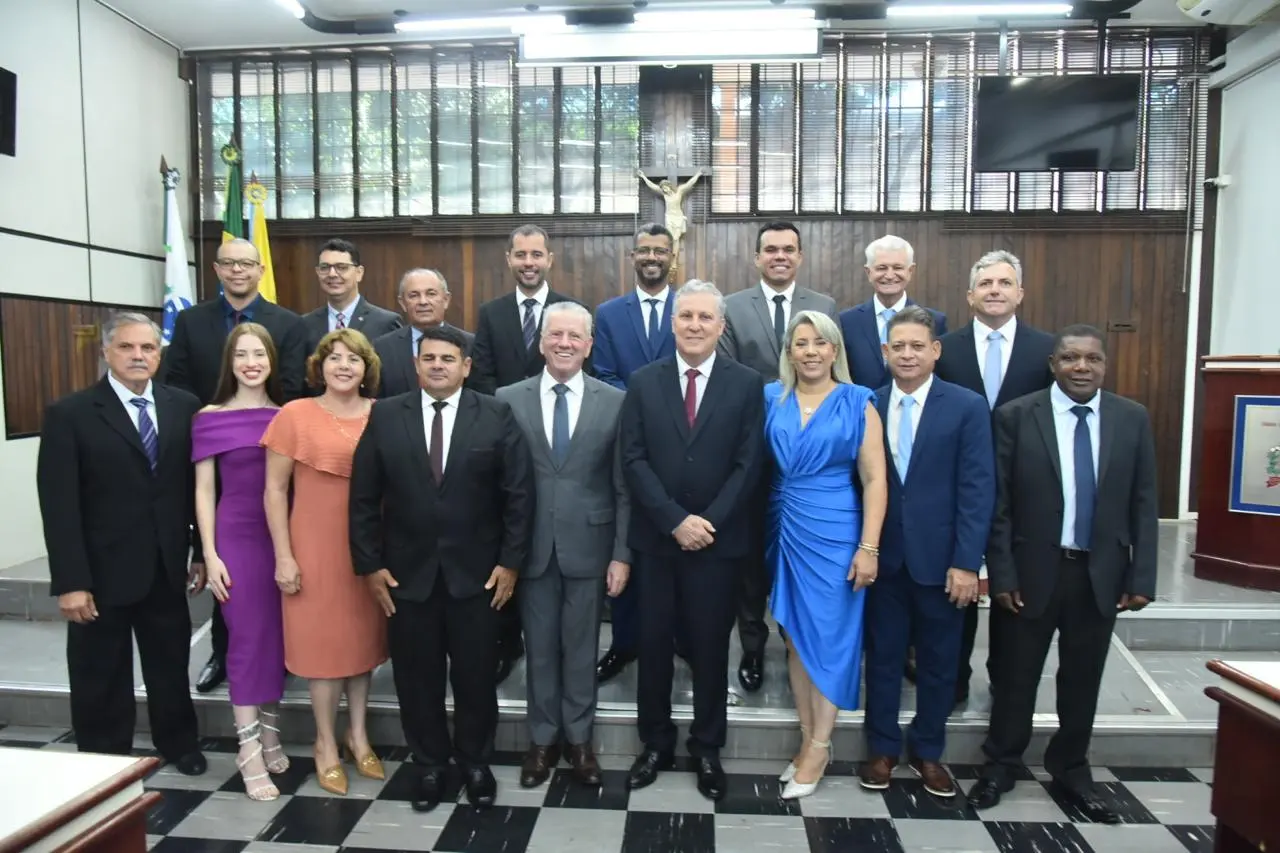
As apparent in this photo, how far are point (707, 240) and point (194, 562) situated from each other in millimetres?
4941

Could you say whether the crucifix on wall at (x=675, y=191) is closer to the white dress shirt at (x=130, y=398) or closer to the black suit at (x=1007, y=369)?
the black suit at (x=1007, y=369)

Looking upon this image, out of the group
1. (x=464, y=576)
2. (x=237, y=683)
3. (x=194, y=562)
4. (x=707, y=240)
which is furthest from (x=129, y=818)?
(x=707, y=240)

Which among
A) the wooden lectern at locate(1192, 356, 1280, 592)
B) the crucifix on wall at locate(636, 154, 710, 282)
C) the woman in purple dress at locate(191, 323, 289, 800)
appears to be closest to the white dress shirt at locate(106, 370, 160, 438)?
the woman in purple dress at locate(191, 323, 289, 800)

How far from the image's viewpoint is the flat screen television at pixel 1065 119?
6.29 meters

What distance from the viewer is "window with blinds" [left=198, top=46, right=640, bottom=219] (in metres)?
6.86

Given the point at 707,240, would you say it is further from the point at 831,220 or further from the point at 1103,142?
the point at 1103,142

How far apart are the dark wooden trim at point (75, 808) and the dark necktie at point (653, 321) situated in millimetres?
2320

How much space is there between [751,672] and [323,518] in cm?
185

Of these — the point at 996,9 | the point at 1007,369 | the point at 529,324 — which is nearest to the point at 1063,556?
the point at 1007,369

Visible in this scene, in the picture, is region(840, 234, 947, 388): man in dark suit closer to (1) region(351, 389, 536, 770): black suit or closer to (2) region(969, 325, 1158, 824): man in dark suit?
(2) region(969, 325, 1158, 824): man in dark suit

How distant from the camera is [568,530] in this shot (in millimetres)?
2758

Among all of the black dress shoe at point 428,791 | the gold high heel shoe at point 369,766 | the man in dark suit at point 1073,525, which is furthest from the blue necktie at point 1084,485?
the gold high heel shoe at point 369,766

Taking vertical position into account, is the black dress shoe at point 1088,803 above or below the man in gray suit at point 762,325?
below

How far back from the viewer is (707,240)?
682cm
